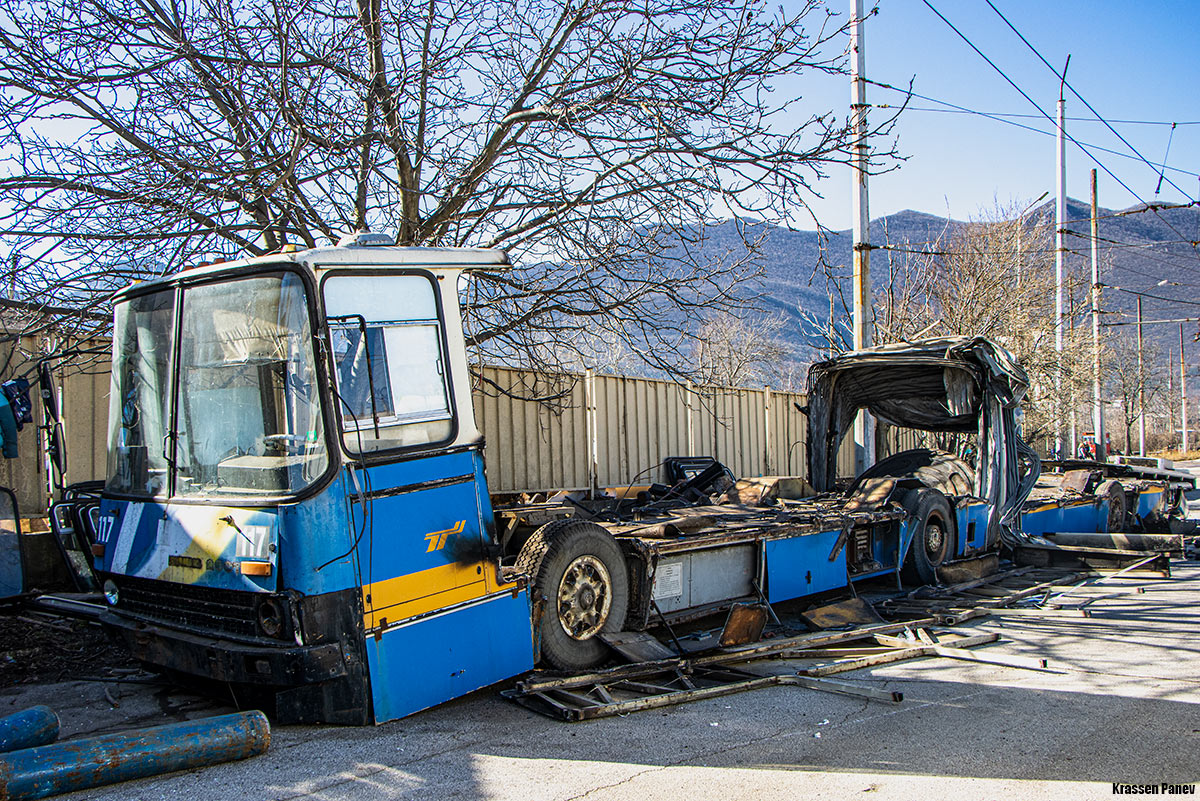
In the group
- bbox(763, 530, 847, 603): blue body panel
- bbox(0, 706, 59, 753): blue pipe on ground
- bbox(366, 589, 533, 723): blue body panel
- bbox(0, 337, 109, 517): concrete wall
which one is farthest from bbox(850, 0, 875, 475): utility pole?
bbox(0, 706, 59, 753): blue pipe on ground

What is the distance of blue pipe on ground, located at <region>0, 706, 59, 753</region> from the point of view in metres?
4.14

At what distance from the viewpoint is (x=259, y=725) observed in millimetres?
4367

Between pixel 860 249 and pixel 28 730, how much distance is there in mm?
11840

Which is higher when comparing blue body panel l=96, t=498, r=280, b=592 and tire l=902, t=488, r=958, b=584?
blue body panel l=96, t=498, r=280, b=592

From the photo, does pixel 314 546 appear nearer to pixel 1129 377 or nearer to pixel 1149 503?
pixel 1149 503

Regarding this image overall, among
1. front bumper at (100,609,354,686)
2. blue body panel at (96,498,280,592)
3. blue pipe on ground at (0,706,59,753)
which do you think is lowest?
blue pipe on ground at (0,706,59,753)

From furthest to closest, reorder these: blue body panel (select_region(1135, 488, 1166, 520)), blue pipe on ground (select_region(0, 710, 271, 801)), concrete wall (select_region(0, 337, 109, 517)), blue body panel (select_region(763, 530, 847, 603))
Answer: blue body panel (select_region(1135, 488, 1166, 520)) → concrete wall (select_region(0, 337, 109, 517)) → blue body panel (select_region(763, 530, 847, 603)) → blue pipe on ground (select_region(0, 710, 271, 801))

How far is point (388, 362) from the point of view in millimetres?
5004

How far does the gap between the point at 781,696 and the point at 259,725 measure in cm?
315

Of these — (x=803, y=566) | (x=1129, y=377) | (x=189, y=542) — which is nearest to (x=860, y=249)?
(x=803, y=566)

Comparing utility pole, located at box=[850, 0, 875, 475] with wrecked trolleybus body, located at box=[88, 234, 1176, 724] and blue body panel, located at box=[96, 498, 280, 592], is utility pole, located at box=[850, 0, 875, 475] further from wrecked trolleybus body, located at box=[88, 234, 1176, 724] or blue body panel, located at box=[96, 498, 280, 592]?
blue body panel, located at box=[96, 498, 280, 592]

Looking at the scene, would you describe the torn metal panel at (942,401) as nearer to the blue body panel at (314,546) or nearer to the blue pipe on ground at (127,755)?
the blue body panel at (314,546)

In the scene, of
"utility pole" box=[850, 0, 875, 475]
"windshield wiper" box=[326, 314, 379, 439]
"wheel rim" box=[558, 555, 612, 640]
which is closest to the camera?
"windshield wiper" box=[326, 314, 379, 439]

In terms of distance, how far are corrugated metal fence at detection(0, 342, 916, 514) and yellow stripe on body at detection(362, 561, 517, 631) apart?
401 centimetres
